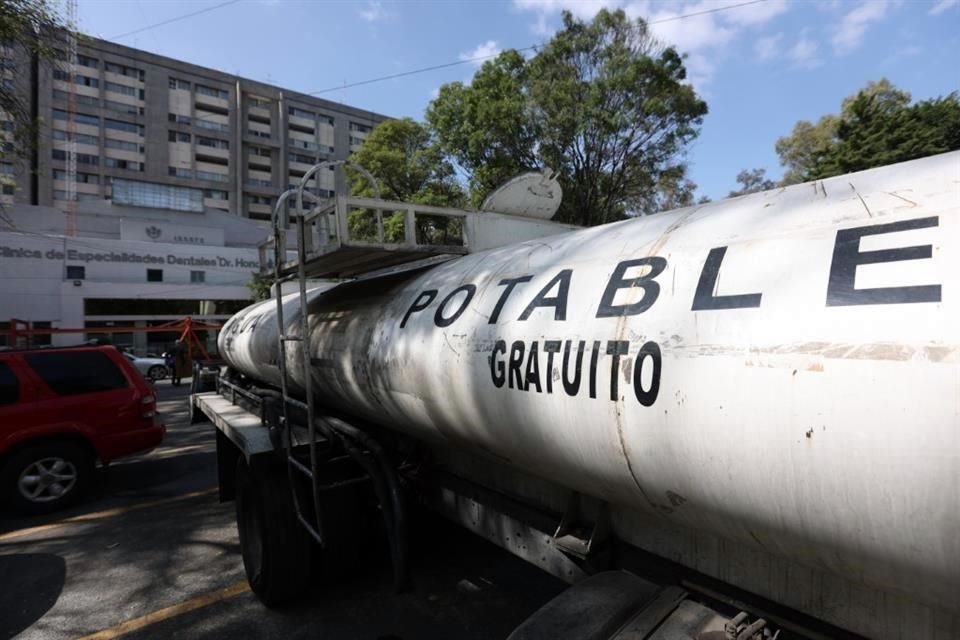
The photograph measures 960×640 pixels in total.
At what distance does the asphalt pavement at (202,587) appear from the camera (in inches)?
149

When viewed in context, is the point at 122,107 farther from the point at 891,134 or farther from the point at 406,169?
the point at 891,134

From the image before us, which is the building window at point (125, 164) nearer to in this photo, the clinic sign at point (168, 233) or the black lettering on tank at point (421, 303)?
the clinic sign at point (168, 233)

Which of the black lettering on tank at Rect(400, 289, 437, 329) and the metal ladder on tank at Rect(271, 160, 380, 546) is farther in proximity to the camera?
the metal ladder on tank at Rect(271, 160, 380, 546)

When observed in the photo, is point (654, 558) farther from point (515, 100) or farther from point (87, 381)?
point (515, 100)

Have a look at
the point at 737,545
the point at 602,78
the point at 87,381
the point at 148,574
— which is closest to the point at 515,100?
the point at 602,78

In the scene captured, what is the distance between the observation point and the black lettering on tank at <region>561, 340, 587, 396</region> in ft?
6.44

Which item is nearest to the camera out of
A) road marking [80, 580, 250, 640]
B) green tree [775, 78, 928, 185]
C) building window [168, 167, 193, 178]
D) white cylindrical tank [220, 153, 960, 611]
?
white cylindrical tank [220, 153, 960, 611]

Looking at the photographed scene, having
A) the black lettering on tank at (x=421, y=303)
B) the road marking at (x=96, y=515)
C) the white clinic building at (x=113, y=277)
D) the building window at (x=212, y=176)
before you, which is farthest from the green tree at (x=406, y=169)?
the building window at (x=212, y=176)

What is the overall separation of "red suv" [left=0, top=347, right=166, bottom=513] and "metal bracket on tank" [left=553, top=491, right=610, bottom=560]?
6.32m

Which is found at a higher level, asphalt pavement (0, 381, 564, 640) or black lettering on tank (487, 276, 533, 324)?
black lettering on tank (487, 276, 533, 324)

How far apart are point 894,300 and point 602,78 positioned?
64.5 ft

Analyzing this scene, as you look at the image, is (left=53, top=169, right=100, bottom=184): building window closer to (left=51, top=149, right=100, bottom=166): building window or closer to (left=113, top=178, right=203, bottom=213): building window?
(left=51, top=149, right=100, bottom=166): building window

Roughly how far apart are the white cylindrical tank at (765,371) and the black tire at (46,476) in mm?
6166

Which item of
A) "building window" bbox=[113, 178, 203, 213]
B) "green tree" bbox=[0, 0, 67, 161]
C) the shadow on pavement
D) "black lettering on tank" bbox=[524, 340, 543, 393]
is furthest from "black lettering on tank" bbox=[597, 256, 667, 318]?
"building window" bbox=[113, 178, 203, 213]
